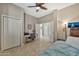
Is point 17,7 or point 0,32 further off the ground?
point 17,7

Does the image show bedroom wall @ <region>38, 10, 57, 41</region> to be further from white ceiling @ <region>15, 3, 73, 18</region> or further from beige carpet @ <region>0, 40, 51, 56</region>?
beige carpet @ <region>0, 40, 51, 56</region>

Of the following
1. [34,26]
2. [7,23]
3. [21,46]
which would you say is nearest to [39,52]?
[21,46]

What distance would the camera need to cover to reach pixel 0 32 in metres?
1.66

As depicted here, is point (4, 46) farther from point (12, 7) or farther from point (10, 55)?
point (12, 7)

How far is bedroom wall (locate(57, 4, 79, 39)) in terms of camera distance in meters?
1.71

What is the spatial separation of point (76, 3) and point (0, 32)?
142 cm

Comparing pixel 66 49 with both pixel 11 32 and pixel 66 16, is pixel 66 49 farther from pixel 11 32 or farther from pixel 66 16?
pixel 11 32

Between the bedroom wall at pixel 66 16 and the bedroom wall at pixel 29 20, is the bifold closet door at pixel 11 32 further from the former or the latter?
the bedroom wall at pixel 66 16

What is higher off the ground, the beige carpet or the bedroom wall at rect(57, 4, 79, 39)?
the bedroom wall at rect(57, 4, 79, 39)

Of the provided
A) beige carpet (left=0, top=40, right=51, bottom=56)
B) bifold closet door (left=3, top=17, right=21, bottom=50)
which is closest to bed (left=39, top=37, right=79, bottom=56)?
beige carpet (left=0, top=40, right=51, bottom=56)

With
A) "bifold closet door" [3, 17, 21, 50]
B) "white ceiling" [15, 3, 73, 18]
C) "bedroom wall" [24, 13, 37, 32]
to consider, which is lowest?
"bifold closet door" [3, 17, 21, 50]

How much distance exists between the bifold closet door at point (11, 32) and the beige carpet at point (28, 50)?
0.10 meters

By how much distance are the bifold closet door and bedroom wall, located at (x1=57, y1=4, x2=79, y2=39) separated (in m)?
0.74

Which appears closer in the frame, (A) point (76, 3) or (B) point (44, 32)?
(A) point (76, 3)
